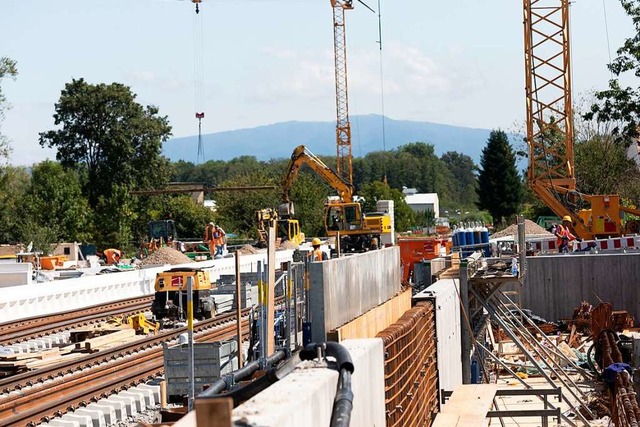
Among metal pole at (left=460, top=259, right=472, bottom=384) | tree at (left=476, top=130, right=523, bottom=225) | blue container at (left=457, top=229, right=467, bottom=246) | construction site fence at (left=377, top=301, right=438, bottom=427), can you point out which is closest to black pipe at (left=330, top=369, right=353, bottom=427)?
construction site fence at (left=377, top=301, right=438, bottom=427)

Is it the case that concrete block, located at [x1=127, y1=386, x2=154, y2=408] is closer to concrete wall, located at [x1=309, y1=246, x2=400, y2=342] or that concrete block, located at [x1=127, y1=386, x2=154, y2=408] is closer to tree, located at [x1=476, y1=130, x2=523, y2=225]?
concrete wall, located at [x1=309, y1=246, x2=400, y2=342]

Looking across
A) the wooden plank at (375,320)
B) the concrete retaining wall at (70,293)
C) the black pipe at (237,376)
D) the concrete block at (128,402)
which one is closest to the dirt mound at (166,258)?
the concrete retaining wall at (70,293)

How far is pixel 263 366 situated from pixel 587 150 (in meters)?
73.7

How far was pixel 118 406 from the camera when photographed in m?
16.5

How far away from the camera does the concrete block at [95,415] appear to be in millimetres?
15755

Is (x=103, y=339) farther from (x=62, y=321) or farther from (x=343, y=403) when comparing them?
(x=343, y=403)

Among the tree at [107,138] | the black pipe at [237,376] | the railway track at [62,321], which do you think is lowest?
the railway track at [62,321]

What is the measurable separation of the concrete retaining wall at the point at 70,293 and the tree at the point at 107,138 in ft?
206

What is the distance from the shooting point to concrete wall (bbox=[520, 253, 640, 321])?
30.8 meters

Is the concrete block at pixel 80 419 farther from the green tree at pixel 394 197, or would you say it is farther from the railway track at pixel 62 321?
the green tree at pixel 394 197

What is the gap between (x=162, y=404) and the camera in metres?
16.5

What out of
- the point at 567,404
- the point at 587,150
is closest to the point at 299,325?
the point at 567,404

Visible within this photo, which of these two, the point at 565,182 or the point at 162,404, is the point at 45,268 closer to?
the point at 565,182

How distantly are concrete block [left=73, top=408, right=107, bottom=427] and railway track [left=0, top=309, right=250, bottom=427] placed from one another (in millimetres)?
241
